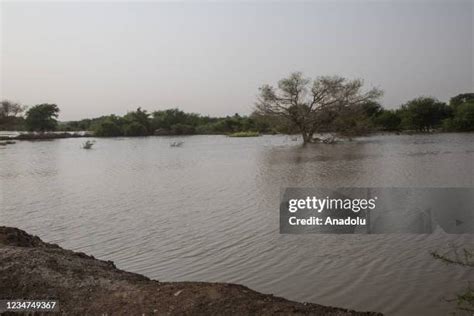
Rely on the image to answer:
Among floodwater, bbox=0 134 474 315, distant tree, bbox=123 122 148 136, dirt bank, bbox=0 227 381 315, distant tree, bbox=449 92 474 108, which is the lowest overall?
floodwater, bbox=0 134 474 315

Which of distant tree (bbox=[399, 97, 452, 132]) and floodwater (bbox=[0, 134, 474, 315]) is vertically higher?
distant tree (bbox=[399, 97, 452, 132])

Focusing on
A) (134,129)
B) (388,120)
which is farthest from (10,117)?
(388,120)

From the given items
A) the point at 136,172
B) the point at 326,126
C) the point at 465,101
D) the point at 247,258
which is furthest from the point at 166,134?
the point at 247,258

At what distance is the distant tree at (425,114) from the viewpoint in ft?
132

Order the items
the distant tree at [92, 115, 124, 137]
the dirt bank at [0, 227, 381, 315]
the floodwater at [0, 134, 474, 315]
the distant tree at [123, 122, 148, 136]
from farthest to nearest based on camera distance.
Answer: the distant tree at [123, 122, 148, 136], the distant tree at [92, 115, 124, 137], the floodwater at [0, 134, 474, 315], the dirt bank at [0, 227, 381, 315]

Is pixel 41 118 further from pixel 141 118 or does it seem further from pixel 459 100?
pixel 459 100

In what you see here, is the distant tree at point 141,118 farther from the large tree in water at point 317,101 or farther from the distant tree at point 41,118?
the large tree in water at point 317,101

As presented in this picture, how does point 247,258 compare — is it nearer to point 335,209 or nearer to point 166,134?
point 335,209

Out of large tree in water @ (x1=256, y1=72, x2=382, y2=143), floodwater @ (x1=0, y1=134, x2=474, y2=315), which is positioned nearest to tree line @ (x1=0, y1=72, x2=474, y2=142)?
large tree in water @ (x1=256, y1=72, x2=382, y2=143)

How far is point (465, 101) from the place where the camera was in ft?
124

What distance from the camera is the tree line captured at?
28859 mm

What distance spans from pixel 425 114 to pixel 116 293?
42.5 meters

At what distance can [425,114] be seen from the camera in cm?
4062

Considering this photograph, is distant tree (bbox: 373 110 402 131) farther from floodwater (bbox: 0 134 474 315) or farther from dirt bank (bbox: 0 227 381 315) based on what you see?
dirt bank (bbox: 0 227 381 315)
